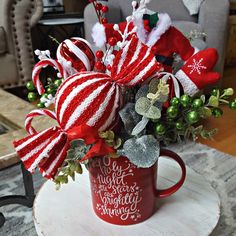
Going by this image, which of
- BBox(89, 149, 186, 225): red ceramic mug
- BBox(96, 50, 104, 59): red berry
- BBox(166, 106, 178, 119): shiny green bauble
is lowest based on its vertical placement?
BBox(89, 149, 186, 225): red ceramic mug

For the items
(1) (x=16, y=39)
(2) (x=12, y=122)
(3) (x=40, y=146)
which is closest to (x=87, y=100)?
(3) (x=40, y=146)

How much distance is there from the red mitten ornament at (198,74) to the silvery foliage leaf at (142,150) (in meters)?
0.11

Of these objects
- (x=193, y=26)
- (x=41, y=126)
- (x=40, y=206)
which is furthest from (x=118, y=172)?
(x=193, y=26)

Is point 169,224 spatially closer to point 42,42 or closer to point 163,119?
point 163,119

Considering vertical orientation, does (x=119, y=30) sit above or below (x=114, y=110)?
above

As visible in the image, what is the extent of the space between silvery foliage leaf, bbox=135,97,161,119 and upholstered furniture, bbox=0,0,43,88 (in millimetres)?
1879

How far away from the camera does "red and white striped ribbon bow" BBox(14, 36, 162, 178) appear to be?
51 cm

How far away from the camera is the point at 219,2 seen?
76.6 inches

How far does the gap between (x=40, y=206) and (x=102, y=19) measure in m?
0.39

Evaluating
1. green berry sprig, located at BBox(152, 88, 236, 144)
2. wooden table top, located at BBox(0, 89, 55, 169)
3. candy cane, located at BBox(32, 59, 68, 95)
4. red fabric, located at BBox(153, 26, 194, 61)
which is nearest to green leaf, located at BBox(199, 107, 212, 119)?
green berry sprig, located at BBox(152, 88, 236, 144)

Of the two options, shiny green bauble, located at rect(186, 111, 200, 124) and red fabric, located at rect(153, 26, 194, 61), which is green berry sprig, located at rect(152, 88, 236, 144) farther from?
red fabric, located at rect(153, 26, 194, 61)

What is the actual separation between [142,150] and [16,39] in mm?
1954

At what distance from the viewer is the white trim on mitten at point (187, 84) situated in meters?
0.57

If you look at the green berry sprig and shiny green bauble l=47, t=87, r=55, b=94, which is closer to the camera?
the green berry sprig
